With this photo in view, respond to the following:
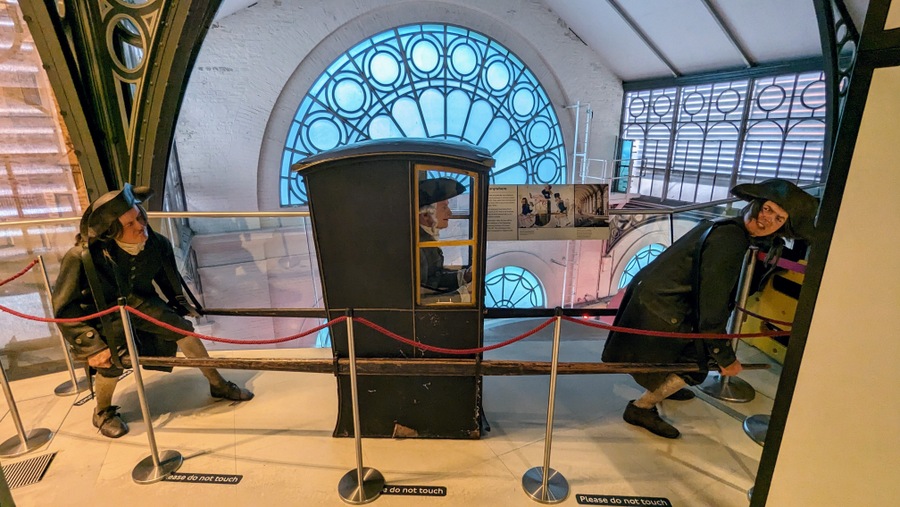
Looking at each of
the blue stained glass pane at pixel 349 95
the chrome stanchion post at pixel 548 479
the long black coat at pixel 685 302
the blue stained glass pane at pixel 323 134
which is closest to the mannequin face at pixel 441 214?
the chrome stanchion post at pixel 548 479

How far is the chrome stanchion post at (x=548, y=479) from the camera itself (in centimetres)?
225

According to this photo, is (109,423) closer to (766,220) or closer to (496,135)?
(766,220)

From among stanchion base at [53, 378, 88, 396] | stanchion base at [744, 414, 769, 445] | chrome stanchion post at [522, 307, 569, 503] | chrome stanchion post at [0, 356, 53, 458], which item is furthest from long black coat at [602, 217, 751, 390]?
stanchion base at [53, 378, 88, 396]

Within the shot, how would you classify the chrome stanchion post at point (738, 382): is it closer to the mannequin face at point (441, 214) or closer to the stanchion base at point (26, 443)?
the mannequin face at point (441, 214)

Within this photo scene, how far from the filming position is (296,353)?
389cm

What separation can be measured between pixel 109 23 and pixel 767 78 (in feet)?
29.2

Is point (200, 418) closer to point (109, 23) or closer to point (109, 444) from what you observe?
point (109, 444)

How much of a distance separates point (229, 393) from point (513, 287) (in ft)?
23.4

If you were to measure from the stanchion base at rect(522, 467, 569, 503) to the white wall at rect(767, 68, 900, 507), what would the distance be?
3.77 ft

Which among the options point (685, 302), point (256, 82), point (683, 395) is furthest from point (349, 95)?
point (683, 395)

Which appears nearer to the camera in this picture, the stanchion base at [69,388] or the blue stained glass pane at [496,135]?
the stanchion base at [69,388]

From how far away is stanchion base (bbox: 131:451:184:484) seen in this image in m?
2.48

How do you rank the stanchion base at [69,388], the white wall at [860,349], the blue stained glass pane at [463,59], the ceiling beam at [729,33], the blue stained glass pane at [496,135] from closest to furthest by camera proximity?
the white wall at [860,349]
the stanchion base at [69,388]
the ceiling beam at [729,33]
the blue stained glass pane at [463,59]
the blue stained glass pane at [496,135]

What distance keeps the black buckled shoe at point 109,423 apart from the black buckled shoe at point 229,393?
0.56 meters
